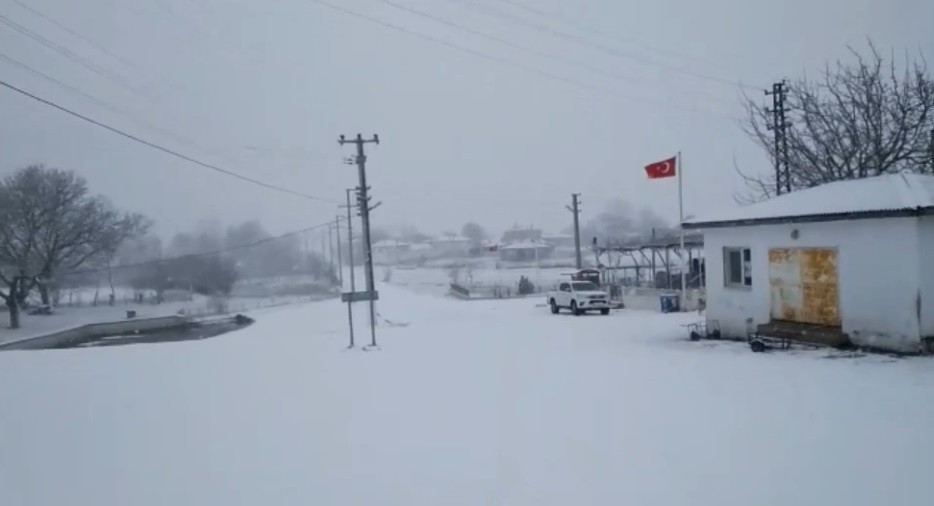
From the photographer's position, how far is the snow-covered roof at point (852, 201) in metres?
13.8

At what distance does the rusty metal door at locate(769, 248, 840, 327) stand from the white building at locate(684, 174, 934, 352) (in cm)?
2

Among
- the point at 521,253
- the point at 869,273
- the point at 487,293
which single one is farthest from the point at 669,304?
the point at 521,253

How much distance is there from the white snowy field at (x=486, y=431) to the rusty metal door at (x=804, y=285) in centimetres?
168

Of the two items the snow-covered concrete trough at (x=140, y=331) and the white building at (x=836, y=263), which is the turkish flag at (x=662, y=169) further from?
the snow-covered concrete trough at (x=140, y=331)

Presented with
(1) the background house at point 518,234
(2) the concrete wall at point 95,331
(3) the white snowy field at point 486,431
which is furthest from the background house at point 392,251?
(3) the white snowy field at point 486,431

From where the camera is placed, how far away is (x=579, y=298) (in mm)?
30172

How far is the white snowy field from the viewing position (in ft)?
21.0

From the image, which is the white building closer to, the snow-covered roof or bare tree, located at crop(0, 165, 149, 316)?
the snow-covered roof

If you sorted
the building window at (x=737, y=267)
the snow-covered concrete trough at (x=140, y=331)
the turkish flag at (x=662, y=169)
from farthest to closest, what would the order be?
the snow-covered concrete trough at (x=140, y=331), the turkish flag at (x=662, y=169), the building window at (x=737, y=267)

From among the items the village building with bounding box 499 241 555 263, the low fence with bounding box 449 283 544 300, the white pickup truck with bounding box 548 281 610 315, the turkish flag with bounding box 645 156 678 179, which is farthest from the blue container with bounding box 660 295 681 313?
the village building with bounding box 499 241 555 263

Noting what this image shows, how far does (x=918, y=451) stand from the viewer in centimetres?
697

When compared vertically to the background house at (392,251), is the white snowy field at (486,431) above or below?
below

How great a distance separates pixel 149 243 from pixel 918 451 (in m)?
62.7

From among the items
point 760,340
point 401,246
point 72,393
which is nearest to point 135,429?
point 72,393
